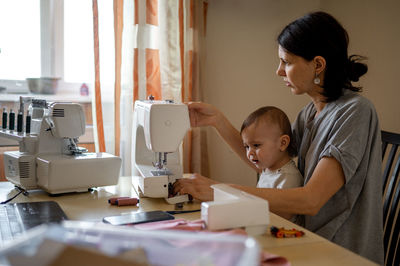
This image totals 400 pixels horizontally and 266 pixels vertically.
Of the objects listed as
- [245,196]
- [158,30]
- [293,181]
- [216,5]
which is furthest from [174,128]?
[216,5]

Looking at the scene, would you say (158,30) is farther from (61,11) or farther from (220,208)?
(220,208)

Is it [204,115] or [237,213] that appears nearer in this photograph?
[237,213]

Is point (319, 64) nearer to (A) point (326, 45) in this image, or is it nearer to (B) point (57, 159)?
(A) point (326, 45)

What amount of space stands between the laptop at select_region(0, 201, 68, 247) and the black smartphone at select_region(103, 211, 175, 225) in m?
0.15

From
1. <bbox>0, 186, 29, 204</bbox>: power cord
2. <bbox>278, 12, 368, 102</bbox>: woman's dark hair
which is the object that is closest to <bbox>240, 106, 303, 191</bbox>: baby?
<bbox>278, 12, 368, 102</bbox>: woman's dark hair

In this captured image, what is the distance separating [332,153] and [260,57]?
1.87 m

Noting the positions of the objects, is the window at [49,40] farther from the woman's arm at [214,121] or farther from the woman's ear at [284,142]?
the woman's ear at [284,142]

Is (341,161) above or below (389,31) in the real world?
below

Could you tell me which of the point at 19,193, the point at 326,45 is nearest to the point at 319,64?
the point at 326,45

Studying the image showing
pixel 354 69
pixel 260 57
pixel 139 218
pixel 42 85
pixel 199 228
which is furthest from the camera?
pixel 260 57

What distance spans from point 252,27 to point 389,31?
93 centimetres

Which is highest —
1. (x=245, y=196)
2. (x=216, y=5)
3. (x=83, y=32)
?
(x=216, y=5)

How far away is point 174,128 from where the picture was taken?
135 centimetres

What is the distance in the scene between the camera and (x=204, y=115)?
6.08 feet
